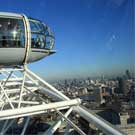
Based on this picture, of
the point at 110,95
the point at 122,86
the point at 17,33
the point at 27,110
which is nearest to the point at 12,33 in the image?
the point at 17,33

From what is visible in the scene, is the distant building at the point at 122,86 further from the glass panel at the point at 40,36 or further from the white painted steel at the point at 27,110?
the white painted steel at the point at 27,110

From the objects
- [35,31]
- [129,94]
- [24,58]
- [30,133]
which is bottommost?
[30,133]

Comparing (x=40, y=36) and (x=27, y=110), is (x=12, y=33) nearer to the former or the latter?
(x=40, y=36)

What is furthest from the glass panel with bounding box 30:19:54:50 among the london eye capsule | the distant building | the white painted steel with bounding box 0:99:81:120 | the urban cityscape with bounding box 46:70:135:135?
the distant building

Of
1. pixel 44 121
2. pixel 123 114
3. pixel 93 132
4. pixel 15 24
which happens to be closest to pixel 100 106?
pixel 123 114

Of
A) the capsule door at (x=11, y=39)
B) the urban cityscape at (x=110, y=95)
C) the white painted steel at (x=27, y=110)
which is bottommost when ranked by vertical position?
the urban cityscape at (x=110, y=95)

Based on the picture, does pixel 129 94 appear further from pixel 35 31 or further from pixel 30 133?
pixel 35 31

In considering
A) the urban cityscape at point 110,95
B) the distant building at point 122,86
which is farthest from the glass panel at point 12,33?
the distant building at point 122,86
